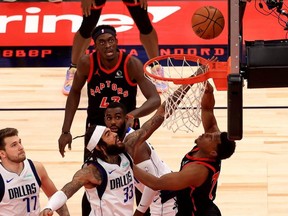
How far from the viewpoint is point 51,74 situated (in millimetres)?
10625

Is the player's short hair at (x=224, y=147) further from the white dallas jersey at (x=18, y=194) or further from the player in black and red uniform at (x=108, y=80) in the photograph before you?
the white dallas jersey at (x=18, y=194)

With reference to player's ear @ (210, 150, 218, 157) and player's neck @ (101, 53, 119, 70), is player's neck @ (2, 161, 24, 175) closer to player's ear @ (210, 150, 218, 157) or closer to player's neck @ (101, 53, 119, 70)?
player's neck @ (101, 53, 119, 70)

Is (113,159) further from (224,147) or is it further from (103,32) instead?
(103,32)

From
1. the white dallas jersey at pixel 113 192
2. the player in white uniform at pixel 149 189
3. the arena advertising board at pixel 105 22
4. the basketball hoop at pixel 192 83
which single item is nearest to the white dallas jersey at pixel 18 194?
the white dallas jersey at pixel 113 192

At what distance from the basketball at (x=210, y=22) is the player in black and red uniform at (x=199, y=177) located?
0.38 m

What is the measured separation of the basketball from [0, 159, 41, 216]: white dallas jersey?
1569 millimetres

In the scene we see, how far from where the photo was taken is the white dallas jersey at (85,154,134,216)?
20.5ft

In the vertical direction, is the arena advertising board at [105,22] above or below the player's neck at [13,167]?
above

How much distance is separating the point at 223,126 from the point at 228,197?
1392 mm

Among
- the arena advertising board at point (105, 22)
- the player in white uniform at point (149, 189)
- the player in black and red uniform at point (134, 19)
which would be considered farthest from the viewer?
the arena advertising board at point (105, 22)

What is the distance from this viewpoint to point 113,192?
628cm

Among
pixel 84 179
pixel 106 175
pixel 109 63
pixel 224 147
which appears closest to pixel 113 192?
pixel 106 175

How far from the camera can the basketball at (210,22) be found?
22.0 feet

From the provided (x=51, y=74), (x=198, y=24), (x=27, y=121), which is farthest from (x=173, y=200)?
(x=51, y=74)
